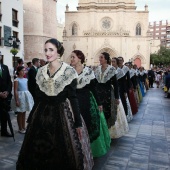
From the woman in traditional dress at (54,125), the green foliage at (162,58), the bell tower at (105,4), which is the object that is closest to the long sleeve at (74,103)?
the woman in traditional dress at (54,125)

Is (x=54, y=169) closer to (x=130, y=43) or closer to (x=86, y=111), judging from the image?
(x=86, y=111)

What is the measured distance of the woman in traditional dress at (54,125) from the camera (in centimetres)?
298

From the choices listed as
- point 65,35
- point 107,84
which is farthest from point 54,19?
point 107,84

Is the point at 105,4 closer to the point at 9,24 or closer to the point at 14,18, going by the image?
the point at 14,18

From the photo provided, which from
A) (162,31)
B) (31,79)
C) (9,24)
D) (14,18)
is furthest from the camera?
(162,31)

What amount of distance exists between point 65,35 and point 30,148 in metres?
43.9

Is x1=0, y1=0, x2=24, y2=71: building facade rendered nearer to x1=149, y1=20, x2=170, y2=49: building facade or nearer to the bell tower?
the bell tower

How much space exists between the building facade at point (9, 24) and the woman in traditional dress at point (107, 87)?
16449mm

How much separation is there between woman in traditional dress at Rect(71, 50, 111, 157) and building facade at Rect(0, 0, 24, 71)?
1732cm

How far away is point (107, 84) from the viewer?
17.6 ft

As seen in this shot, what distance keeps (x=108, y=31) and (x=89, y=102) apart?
43029 millimetres

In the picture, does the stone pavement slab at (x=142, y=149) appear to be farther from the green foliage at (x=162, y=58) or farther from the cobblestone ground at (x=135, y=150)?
the green foliage at (x=162, y=58)

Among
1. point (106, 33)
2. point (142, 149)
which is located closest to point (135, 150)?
point (142, 149)

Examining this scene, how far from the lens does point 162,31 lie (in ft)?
365
